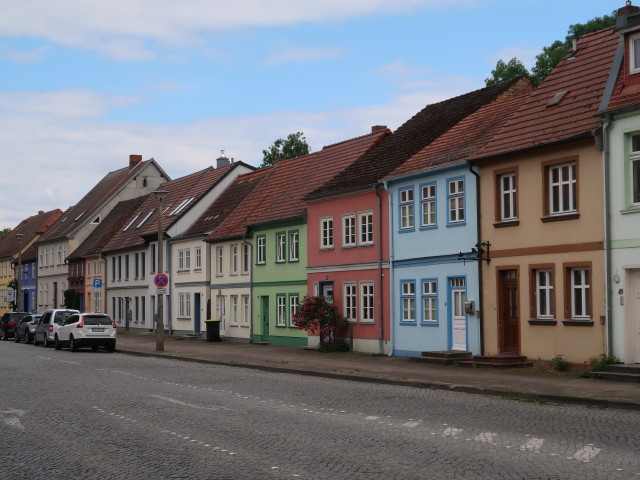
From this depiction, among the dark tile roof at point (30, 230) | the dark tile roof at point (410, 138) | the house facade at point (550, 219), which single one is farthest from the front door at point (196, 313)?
the dark tile roof at point (30, 230)

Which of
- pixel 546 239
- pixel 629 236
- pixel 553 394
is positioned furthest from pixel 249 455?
pixel 546 239

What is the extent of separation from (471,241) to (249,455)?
1797 centimetres

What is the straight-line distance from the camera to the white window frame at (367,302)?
1335 inches

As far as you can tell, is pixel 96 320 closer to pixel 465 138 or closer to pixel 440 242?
pixel 440 242

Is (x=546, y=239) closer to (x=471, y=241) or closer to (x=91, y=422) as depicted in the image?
(x=471, y=241)

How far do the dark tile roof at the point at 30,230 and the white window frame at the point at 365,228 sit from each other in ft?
203

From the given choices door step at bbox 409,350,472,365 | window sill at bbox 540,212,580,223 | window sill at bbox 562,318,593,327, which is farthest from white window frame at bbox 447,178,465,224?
window sill at bbox 562,318,593,327

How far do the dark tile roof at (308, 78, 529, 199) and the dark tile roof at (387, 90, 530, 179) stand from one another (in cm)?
113

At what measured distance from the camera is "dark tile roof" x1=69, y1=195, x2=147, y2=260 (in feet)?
225

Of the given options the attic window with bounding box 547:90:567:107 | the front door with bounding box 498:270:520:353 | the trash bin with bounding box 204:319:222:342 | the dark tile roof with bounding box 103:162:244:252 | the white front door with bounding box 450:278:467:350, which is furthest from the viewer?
the dark tile roof with bounding box 103:162:244:252

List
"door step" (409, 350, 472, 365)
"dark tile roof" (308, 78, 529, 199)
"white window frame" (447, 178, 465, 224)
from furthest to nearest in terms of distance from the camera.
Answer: "dark tile roof" (308, 78, 529, 199) → "white window frame" (447, 178, 465, 224) → "door step" (409, 350, 472, 365)

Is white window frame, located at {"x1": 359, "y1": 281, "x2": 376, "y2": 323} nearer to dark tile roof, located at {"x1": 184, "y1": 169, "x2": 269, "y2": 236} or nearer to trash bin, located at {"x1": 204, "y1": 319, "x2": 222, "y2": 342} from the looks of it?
trash bin, located at {"x1": 204, "y1": 319, "x2": 222, "y2": 342}

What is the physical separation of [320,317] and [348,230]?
3462mm

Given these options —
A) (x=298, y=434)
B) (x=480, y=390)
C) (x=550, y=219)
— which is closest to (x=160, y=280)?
(x=550, y=219)
